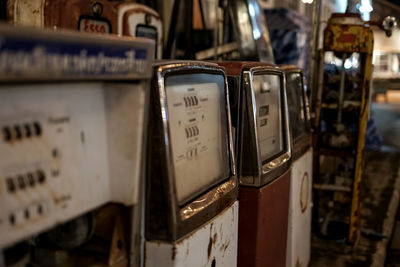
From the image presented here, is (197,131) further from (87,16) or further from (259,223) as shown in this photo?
(87,16)

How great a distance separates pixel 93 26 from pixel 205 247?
81.9 inches

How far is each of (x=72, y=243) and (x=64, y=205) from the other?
257 millimetres

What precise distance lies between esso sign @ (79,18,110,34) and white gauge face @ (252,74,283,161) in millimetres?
1374

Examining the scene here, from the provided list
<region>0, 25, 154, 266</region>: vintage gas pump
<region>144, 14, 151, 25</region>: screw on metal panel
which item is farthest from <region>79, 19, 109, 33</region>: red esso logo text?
<region>0, 25, 154, 266</region>: vintage gas pump

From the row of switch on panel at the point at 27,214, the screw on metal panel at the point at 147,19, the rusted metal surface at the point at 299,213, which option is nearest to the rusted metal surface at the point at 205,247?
the row of switch on panel at the point at 27,214

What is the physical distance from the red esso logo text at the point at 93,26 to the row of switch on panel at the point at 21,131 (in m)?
2.17

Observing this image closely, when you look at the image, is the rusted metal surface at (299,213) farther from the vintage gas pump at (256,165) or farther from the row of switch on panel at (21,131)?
the row of switch on panel at (21,131)

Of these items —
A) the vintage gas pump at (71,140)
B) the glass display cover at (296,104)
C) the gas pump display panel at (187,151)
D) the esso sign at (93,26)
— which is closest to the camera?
the vintage gas pump at (71,140)

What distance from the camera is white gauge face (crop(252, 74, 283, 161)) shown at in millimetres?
2518

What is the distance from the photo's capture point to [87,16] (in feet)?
10.7

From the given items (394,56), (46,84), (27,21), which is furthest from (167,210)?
(394,56)

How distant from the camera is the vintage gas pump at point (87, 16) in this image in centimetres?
303

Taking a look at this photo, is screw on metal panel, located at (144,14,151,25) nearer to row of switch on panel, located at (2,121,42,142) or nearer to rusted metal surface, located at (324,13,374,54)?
rusted metal surface, located at (324,13,374,54)

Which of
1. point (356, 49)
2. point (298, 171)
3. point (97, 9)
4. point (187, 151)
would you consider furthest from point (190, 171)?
point (356, 49)
